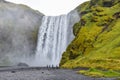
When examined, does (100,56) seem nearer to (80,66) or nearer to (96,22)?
(80,66)

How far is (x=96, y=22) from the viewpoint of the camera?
155 m

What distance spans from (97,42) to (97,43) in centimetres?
108

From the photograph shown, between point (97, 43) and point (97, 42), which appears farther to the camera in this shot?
point (97, 42)

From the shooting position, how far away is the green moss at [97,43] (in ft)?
371

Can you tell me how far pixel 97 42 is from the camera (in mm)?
136125

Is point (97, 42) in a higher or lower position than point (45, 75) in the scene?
higher

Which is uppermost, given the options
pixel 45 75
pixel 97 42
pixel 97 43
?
pixel 97 42

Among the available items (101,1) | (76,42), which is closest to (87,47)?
(76,42)

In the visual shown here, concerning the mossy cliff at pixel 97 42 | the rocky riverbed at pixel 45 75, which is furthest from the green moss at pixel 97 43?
the rocky riverbed at pixel 45 75

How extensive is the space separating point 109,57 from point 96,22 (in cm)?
4337

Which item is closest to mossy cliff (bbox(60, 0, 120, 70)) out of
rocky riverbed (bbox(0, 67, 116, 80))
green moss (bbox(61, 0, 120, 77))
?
green moss (bbox(61, 0, 120, 77))

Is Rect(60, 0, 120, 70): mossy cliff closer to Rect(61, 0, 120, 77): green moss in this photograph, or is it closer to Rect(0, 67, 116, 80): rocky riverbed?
Rect(61, 0, 120, 77): green moss

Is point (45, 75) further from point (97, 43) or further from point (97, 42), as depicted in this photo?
point (97, 42)

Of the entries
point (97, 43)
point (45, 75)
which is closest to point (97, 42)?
point (97, 43)
